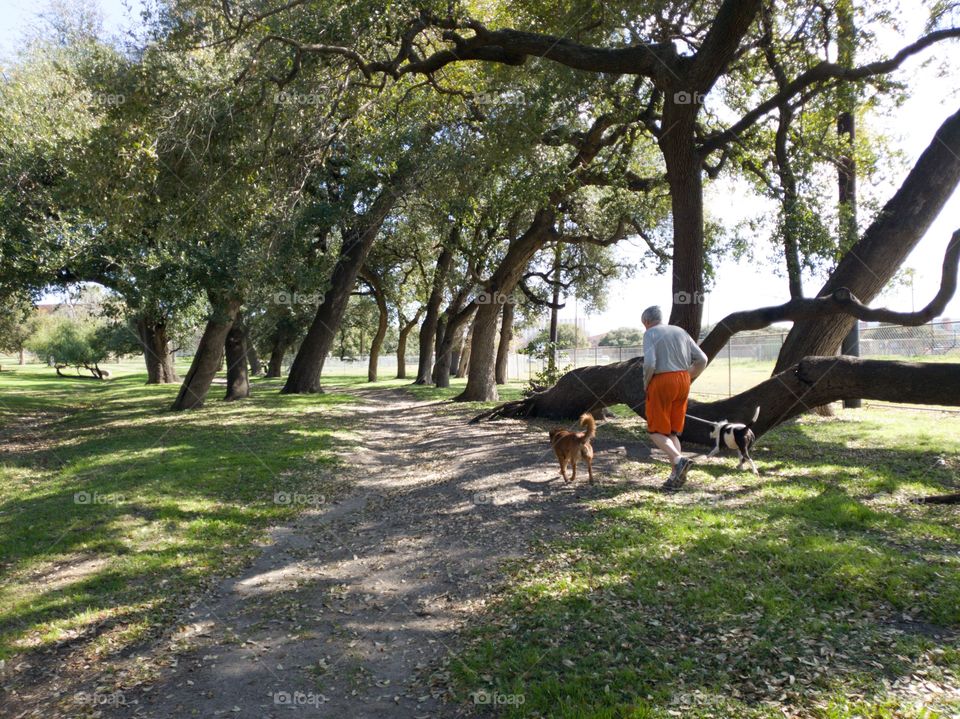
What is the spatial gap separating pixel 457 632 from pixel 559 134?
13.0m

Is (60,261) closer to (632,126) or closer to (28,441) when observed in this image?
(28,441)

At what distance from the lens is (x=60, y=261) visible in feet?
52.3

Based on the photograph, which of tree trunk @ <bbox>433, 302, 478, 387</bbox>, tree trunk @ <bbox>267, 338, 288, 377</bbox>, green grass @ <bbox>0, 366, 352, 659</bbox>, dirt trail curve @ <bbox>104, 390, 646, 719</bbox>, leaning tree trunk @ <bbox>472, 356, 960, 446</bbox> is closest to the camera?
dirt trail curve @ <bbox>104, 390, 646, 719</bbox>

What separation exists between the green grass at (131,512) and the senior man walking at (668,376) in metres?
4.67

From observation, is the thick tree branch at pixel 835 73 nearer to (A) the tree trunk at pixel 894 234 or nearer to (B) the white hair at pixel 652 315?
(A) the tree trunk at pixel 894 234

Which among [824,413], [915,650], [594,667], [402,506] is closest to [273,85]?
[402,506]

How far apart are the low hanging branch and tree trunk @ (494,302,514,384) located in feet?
60.6

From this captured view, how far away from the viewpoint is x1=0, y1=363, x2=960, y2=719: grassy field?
369 centimetres

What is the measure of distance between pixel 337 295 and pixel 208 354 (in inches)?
200

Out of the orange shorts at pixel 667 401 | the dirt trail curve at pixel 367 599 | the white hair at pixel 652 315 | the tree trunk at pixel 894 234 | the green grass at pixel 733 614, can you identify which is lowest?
the dirt trail curve at pixel 367 599

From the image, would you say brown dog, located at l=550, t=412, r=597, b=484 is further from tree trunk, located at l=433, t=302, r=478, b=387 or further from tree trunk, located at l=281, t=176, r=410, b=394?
tree trunk, located at l=433, t=302, r=478, b=387

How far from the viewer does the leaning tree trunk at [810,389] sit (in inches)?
333

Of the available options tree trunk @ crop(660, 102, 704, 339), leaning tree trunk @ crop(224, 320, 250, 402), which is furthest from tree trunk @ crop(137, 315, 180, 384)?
tree trunk @ crop(660, 102, 704, 339)

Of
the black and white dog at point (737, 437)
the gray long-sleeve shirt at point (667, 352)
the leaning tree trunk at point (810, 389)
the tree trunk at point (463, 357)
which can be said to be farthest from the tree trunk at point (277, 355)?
the gray long-sleeve shirt at point (667, 352)
